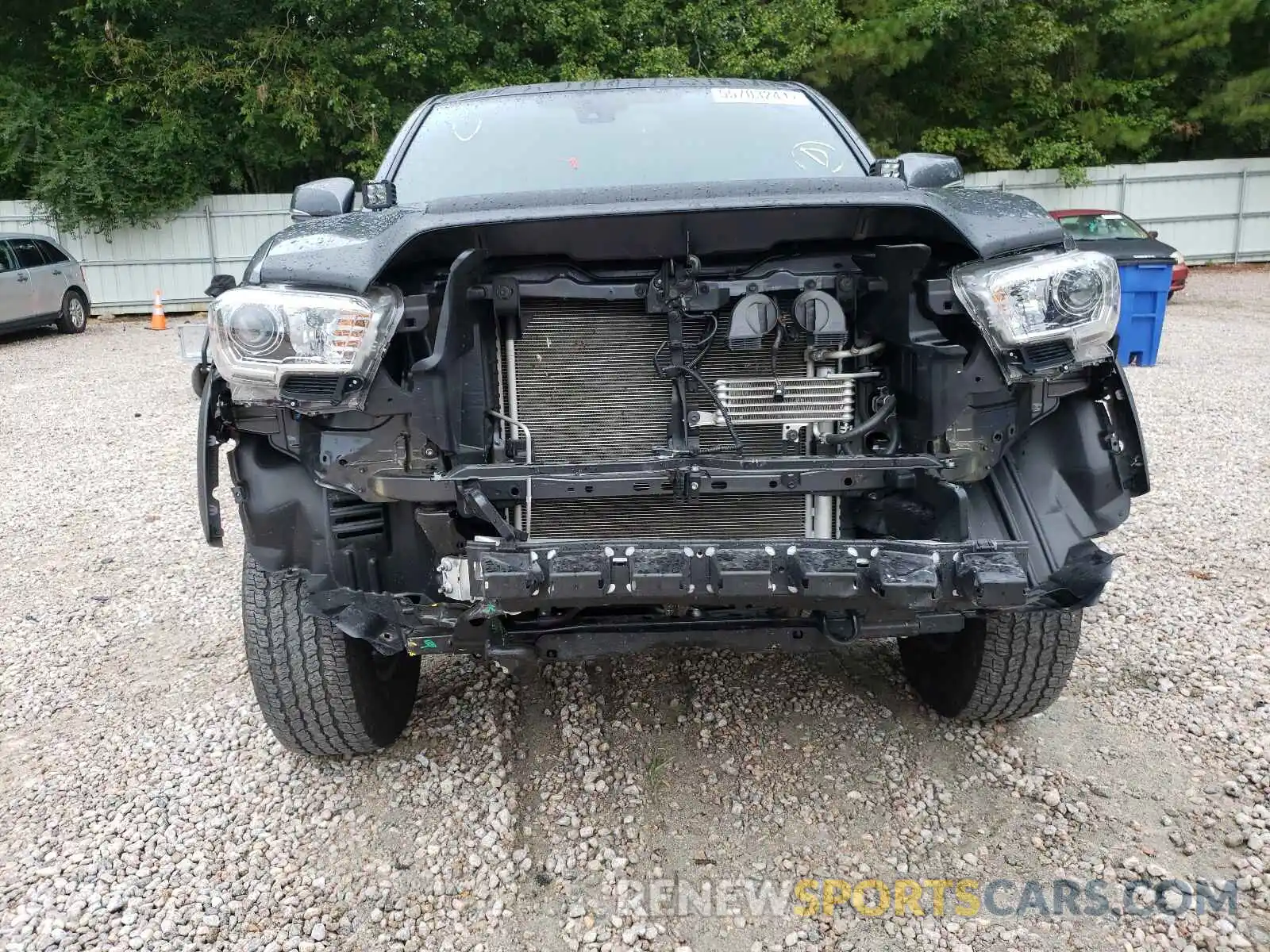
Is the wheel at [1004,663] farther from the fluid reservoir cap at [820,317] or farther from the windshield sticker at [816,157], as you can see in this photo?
the windshield sticker at [816,157]

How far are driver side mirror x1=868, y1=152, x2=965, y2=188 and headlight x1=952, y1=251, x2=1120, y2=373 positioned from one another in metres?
0.59

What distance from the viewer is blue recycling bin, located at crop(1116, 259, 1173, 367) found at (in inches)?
332

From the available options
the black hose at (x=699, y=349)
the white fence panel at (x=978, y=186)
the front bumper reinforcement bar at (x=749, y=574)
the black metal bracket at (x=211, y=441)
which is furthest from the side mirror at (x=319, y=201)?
the white fence panel at (x=978, y=186)

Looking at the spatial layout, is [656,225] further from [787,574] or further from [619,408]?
[787,574]

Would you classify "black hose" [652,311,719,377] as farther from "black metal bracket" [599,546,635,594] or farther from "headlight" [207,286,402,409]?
"headlight" [207,286,402,409]

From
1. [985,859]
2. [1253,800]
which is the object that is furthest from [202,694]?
[1253,800]

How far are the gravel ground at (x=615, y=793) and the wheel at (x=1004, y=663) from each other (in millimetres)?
140

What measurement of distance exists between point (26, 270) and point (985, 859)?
14.9 metres

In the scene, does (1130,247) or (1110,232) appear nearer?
(1130,247)

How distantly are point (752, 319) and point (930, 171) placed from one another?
1.02 meters

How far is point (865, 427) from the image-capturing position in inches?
93.1

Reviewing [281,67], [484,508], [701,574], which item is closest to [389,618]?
[484,508]

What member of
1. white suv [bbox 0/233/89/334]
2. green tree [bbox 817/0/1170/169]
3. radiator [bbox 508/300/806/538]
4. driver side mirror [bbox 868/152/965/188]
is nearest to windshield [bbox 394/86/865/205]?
driver side mirror [bbox 868/152/965/188]

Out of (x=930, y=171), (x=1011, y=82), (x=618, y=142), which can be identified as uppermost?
(x=1011, y=82)
